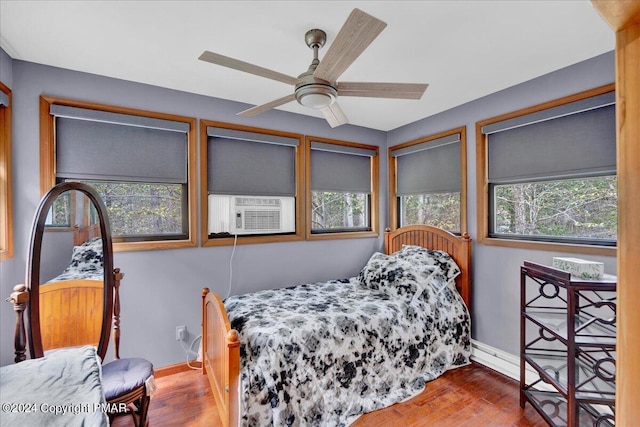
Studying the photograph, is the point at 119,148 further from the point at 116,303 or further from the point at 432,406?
the point at 432,406

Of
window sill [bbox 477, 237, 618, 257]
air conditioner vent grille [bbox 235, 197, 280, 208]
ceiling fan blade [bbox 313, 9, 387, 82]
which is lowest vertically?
window sill [bbox 477, 237, 618, 257]

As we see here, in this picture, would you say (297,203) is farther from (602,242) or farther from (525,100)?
(602,242)

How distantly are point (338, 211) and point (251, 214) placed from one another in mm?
1137

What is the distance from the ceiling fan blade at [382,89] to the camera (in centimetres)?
167

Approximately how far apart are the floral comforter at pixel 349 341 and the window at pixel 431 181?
56 centimetres

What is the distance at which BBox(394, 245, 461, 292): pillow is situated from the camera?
2.65m

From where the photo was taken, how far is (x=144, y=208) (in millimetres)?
2486

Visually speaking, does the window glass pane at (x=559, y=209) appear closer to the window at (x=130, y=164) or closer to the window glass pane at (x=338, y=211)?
the window glass pane at (x=338, y=211)

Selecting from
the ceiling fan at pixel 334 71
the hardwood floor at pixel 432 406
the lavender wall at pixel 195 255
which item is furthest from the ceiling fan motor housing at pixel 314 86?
the hardwood floor at pixel 432 406

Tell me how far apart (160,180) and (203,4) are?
4.85 feet

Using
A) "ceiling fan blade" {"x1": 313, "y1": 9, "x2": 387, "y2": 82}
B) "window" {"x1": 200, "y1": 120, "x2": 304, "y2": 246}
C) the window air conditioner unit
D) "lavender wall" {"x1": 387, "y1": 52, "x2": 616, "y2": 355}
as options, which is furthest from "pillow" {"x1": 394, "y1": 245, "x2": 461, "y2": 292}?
"ceiling fan blade" {"x1": 313, "y1": 9, "x2": 387, "y2": 82}

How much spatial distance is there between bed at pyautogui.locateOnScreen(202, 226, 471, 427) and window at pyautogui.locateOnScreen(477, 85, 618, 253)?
1.62 feet

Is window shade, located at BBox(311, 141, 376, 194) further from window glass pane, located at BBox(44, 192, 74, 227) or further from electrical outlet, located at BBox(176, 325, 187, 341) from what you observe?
window glass pane, located at BBox(44, 192, 74, 227)

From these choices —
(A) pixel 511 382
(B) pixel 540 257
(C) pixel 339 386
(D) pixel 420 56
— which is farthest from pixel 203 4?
(A) pixel 511 382
